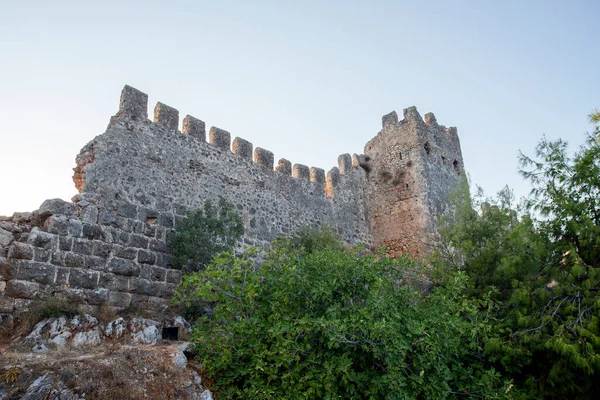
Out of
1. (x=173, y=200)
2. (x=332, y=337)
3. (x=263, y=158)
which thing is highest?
(x=263, y=158)

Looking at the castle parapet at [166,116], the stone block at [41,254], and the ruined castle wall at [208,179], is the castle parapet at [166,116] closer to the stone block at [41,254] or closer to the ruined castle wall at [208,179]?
the ruined castle wall at [208,179]

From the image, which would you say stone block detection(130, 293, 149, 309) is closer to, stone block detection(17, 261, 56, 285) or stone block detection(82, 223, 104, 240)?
stone block detection(82, 223, 104, 240)

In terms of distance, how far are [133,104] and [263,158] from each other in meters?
4.25

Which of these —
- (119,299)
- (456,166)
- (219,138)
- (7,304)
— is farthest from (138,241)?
(456,166)

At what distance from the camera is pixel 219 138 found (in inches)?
543

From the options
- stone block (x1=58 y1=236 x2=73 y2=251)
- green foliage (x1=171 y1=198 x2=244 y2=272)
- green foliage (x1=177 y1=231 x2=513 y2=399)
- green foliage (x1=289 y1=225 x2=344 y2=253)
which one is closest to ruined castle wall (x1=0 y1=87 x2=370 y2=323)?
stone block (x1=58 y1=236 x2=73 y2=251)

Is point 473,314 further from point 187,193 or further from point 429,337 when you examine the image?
point 187,193

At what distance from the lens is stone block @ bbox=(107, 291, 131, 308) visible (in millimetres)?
9219

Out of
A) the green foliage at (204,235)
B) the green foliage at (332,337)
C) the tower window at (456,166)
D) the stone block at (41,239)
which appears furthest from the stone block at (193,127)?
the tower window at (456,166)

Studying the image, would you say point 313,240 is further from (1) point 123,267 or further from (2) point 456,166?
(2) point 456,166

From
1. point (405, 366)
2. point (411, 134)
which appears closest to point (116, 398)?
point (405, 366)

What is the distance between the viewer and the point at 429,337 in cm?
676

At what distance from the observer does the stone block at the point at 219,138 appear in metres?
13.7

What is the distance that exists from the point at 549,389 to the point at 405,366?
253 cm
